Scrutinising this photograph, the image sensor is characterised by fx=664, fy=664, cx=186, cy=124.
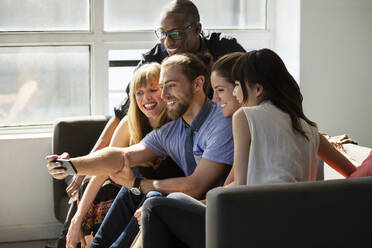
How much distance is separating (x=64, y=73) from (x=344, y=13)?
1905mm

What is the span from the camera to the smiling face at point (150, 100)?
321cm

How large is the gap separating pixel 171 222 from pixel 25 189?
1970 mm

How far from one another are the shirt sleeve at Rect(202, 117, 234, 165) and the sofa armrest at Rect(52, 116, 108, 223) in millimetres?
1324

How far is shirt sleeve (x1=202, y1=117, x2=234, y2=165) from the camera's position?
2.86 m

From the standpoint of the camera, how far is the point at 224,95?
9.29 feet

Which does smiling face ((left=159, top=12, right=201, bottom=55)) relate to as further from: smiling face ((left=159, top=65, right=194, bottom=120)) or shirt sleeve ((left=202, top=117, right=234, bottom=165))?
shirt sleeve ((left=202, top=117, right=234, bottom=165))

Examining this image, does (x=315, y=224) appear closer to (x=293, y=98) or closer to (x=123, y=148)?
(x=293, y=98)

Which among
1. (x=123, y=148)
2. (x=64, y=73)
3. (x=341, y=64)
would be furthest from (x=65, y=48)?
(x=341, y=64)

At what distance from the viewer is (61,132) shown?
4.00 meters

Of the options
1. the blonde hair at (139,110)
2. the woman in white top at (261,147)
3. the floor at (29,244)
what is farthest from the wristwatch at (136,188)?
the floor at (29,244)

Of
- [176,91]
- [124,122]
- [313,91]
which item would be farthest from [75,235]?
[313,91]

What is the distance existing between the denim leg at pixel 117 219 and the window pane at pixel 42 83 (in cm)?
156

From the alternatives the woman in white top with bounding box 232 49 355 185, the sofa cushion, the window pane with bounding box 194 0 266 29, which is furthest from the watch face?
the window pane with bounding box 194 0 266 29

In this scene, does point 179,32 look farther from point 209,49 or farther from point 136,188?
point 136,188
